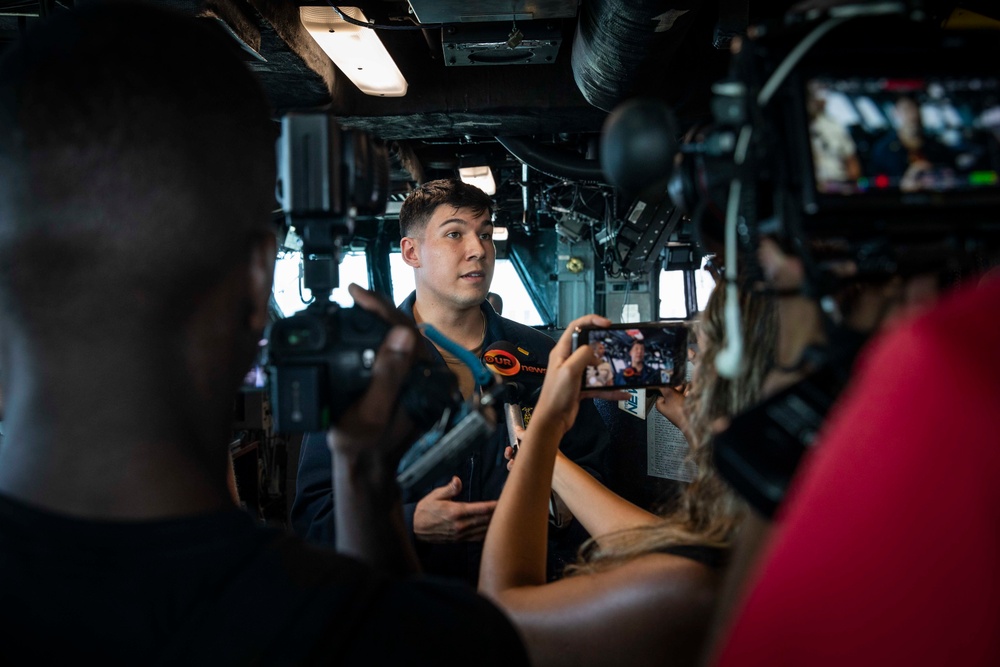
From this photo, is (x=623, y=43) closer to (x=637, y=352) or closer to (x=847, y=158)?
(x=637, y=352)

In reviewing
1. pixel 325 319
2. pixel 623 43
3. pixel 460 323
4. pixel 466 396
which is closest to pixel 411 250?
pixel 460 323

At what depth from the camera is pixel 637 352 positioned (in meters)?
1.73

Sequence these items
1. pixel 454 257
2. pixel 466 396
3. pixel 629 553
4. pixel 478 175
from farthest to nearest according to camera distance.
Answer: pixel 478 175 < pixel 454 257 < pixel 466 396 < pixel 629 553

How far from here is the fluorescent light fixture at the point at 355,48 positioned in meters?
2.76

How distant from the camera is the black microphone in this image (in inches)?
83.4

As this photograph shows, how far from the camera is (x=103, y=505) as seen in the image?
686 millimetres

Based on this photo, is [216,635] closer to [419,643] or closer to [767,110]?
[419,643]

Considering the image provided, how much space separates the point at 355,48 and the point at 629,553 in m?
2.65

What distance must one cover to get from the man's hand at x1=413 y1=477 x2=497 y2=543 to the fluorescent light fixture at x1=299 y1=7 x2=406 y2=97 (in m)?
2.01

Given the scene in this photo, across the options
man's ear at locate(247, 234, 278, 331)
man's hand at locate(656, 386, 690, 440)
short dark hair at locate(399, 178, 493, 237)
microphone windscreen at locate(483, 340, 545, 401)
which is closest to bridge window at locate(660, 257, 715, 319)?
short dark hair at locate(399, 178, 493, 237)

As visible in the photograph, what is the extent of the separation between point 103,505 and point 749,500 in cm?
67

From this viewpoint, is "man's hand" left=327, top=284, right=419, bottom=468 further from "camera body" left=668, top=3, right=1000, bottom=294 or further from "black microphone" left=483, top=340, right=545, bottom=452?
"black microphone" left=483, top=340, right=545, bottom=452

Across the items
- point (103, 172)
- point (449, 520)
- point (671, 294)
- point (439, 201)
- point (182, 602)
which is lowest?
point (449, 520)

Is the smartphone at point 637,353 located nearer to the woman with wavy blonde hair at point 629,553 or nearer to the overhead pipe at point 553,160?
the woman with wavy blonde hair at point 629,553
